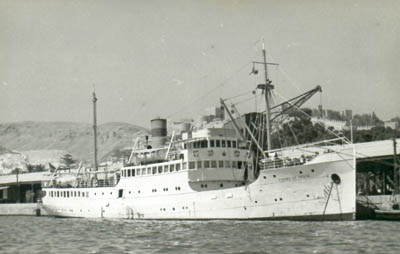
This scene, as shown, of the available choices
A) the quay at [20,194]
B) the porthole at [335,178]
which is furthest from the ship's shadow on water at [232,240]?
the quay at [20,194]

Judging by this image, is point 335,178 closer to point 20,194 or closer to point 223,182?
point 223,182

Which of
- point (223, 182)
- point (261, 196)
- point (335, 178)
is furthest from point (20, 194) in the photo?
point (335, 178)

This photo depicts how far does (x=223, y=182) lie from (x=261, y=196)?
4847 mm

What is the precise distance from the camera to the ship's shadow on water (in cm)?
1880

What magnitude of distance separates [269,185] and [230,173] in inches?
197

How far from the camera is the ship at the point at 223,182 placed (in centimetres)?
2911

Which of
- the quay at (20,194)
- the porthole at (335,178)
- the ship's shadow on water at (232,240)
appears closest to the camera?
the ship's shadow on water at (232,240)

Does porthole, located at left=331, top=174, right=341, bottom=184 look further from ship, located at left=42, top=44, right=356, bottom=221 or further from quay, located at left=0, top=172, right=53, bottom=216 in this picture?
quay, located at left=0, top=172, right=53, bottom=216

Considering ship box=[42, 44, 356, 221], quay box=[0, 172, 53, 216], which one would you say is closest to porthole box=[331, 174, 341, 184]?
ship box=[42, 44, 356, 221]

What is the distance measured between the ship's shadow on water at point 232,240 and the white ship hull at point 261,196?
1520 mm

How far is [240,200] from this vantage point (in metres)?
31.0

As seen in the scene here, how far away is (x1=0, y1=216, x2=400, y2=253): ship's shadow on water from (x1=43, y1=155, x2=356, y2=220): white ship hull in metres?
1.52

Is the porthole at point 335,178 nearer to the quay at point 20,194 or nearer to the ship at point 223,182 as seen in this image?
the ship at point 223,182

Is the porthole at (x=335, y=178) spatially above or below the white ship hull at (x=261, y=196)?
above
